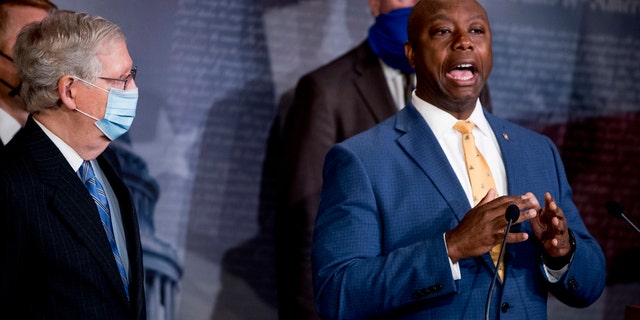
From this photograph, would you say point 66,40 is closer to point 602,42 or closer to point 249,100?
point 249,100

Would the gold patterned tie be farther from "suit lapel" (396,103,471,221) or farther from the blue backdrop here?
the blue backdrop

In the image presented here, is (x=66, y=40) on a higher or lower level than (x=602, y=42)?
higher

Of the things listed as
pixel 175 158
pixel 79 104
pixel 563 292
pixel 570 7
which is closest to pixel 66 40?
pixel 79 104

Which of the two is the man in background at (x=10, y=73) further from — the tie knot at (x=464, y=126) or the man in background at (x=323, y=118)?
the tie knot at (x=464, y=126)

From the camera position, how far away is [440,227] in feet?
7.16

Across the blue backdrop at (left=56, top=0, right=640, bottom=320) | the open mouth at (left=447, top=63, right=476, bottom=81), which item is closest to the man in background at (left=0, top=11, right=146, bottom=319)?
the open mouth at (left=447, top=63, right=476, bottom=81)

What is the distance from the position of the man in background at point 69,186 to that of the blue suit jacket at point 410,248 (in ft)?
1.69

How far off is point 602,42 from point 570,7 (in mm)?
234

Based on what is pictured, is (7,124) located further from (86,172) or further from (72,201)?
(72,201)

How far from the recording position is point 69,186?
2133 mm

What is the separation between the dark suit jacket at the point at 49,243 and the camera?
6.53 feet

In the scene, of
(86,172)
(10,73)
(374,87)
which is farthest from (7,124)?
(374,87)

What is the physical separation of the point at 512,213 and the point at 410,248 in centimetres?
29

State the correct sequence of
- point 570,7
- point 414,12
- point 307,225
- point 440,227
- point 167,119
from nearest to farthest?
1. point 440,227
2. point 414,12
3. point 307,225
4. point 167,119
5. point 570,7
